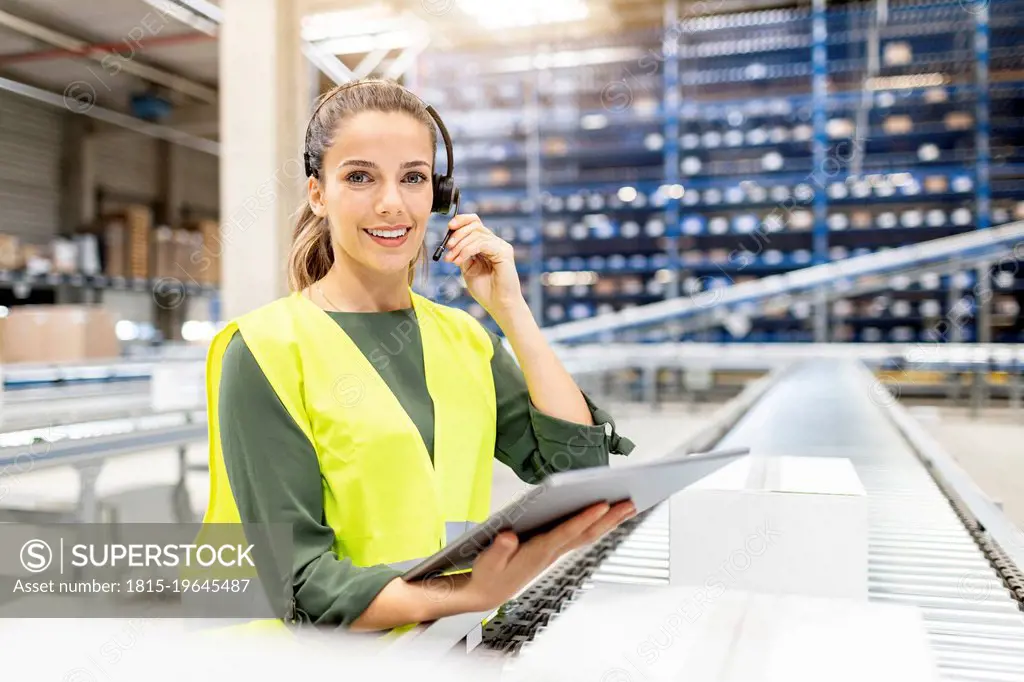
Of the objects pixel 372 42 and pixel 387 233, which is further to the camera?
pixel 372 42

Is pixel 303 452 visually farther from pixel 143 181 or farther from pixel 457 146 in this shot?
pixel 457 146

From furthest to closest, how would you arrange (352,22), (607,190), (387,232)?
(607,190) → (352,22) → (387,232)

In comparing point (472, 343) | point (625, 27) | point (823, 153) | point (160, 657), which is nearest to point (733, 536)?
point (472, 343)

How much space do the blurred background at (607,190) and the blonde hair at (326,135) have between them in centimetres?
271

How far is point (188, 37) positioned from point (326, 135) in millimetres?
6337

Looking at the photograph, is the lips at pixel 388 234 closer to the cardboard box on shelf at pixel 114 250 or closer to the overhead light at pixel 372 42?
the overhead light at pixel 372 42

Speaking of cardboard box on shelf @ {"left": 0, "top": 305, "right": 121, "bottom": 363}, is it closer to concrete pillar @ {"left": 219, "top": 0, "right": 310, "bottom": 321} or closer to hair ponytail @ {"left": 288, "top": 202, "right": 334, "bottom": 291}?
concrete pillar @ {"left": 219, "top": 0, "right": 310, "bottom": 321}

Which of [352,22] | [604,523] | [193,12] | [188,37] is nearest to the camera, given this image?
[604,523]

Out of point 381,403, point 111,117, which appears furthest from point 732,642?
point 111,117

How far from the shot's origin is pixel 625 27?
1066cm

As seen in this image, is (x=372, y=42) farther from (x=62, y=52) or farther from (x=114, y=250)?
(x=114, y=250)

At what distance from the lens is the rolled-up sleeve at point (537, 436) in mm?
1131

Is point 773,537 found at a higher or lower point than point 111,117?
lower

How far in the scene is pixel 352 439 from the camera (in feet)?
3.06
